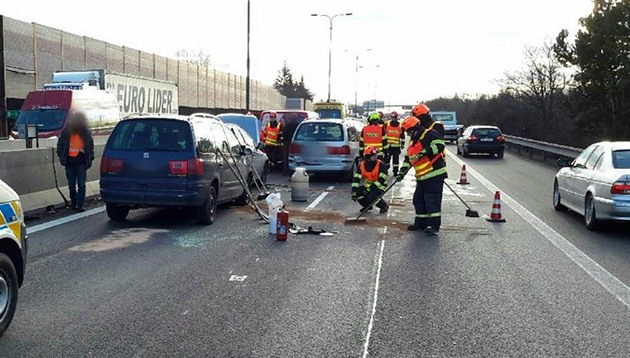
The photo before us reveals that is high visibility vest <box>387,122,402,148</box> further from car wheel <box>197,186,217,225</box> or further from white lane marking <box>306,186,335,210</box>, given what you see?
car wheel <box>197,186,217,225</box>

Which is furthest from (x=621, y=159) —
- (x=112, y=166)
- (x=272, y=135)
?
(x=272, y=135)

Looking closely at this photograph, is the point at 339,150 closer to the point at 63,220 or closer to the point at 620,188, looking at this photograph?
the point at 63,220

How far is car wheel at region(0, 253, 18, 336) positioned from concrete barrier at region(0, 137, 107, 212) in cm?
566

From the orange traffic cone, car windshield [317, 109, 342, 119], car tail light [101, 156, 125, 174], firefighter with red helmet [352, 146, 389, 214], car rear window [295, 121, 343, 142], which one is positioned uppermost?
car windshield [317, 109, 342, 119]

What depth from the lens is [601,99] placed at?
148 feet

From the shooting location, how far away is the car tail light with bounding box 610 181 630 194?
1006cm

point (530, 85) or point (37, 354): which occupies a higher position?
point (530, 85)

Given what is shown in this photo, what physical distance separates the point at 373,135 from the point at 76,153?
8024 mm

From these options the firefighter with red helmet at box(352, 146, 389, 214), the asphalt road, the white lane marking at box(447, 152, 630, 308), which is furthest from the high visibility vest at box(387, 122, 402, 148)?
the asphalt road

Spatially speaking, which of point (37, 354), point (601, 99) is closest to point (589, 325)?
point (37, 354)

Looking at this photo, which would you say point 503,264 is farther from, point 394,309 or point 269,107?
point 269,107

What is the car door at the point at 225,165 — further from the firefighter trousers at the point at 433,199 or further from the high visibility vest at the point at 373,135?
the high visibility vest at the point at 373,135

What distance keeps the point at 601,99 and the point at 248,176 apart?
3745 cm

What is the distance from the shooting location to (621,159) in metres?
10.8
